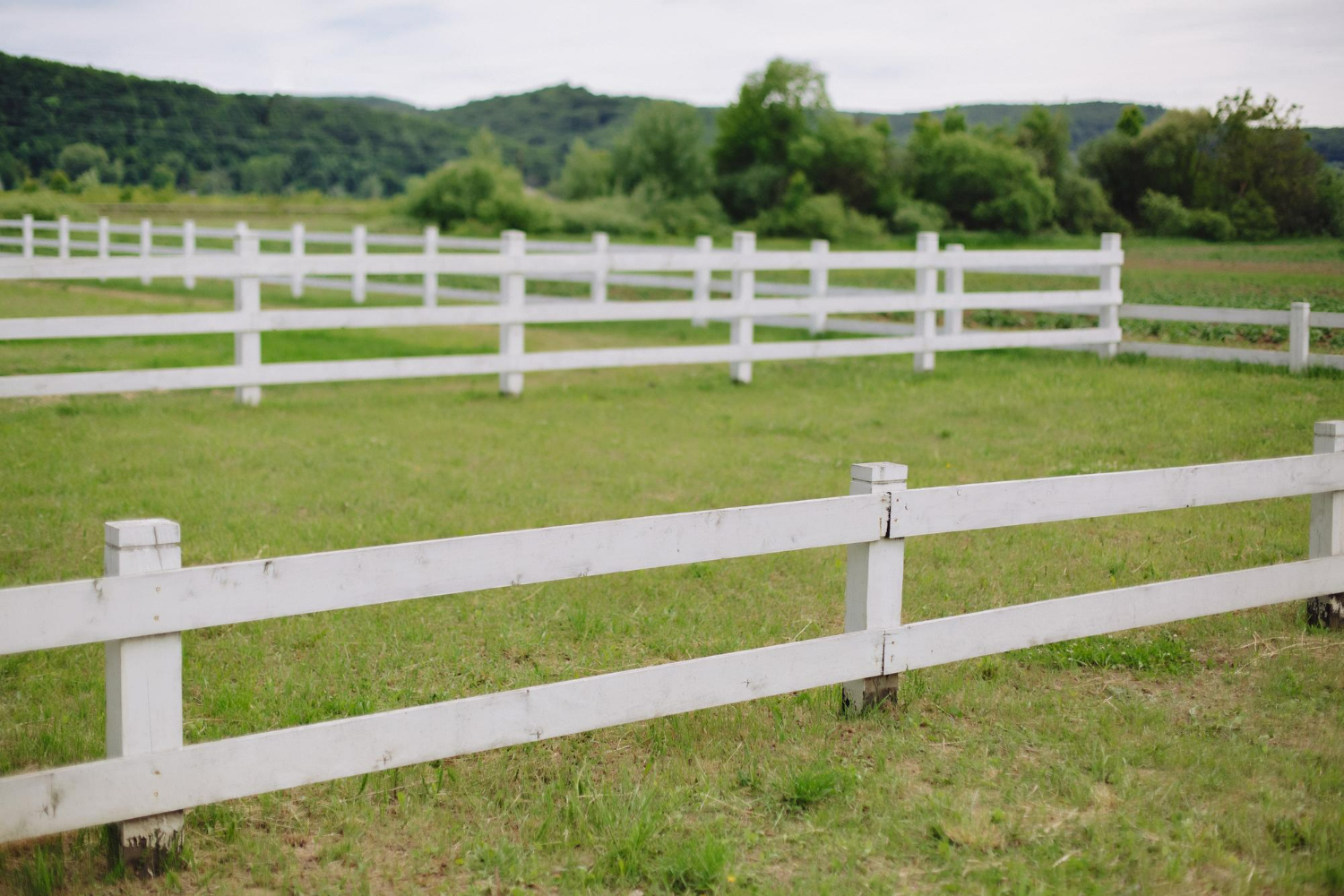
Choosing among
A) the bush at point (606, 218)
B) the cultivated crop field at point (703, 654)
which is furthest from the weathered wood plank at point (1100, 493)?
the bush at point (606, 218)

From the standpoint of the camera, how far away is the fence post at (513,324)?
11.7m

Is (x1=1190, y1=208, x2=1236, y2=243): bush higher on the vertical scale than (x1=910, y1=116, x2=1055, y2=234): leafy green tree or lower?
lower

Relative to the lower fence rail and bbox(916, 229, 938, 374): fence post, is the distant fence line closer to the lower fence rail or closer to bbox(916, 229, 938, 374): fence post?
bbox(916, 229, 938, 374): fence post

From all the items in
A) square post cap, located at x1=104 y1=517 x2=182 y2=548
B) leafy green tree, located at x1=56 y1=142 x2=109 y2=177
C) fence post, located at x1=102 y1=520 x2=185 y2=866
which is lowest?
fence post, located at x1=102 y1=520 x2=185 y2=866

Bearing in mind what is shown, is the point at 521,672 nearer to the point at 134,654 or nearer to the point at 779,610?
the point at 779,610

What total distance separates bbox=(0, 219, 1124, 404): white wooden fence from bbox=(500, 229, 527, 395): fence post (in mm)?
12

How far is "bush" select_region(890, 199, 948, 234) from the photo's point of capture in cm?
2844

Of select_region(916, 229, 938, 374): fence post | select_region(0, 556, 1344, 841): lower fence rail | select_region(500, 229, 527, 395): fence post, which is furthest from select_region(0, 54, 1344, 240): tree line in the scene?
select_region(0, 556, 1344, 841): lower fence rail

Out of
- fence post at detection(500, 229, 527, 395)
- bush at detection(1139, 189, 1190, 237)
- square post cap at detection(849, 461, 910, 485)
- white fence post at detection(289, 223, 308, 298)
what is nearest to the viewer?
square post cap at detection(849, 461, 910, 485)

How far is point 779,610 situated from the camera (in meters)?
5.43

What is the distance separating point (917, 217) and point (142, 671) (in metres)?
28.3

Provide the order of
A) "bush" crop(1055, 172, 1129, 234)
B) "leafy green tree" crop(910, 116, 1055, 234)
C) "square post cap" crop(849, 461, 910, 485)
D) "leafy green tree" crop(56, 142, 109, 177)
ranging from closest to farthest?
"square post cap" crop(849, 461, 910, 485) → "bush" crop(1055, 172, 1129, 234) → "leafy green tree" crop(910, 116, 1055, 234) → "leafy green tree" crop(56, 142, 109, 177)

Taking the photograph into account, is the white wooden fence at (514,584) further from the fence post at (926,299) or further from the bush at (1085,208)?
the bush at (1085,208)

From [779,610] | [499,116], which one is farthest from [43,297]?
[499,116]
